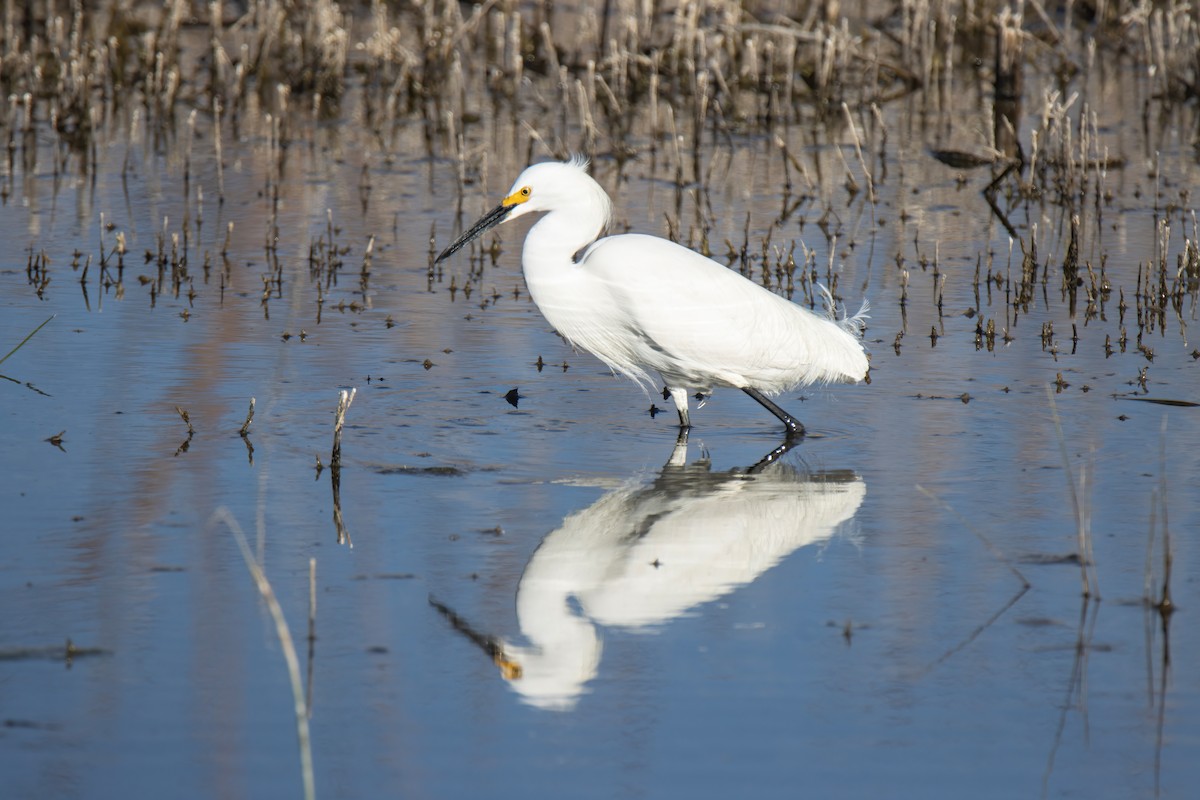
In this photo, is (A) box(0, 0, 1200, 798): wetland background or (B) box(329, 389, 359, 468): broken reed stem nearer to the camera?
(A) box(0, 0, 1200, 798): wetland background

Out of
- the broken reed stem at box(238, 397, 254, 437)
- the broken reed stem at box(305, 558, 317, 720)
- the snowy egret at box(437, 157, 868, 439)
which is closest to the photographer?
the broken reed stem at box(305, 558, 317, 720)

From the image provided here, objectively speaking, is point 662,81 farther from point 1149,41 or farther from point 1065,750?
point 1065,750

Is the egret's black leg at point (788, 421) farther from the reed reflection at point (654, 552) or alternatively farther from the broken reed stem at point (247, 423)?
the broken reed stem at point (247, 423)

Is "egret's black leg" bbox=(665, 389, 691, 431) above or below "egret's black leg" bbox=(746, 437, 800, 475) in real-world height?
above

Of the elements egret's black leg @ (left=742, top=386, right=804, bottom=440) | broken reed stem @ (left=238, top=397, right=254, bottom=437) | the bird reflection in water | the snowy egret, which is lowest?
the bird reflection in water

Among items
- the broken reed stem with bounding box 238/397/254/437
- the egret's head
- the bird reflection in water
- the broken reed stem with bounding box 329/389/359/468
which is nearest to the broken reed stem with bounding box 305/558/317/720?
the bird reflection in water

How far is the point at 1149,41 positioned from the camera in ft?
47.6

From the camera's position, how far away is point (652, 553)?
4945 mm

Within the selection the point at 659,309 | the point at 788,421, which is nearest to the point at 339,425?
the point at 659,309

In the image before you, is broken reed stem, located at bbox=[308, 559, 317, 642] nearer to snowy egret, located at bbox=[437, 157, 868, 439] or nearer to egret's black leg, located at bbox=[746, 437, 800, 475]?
egret's black leg, located at bbox=[746, 437, 800, 475]

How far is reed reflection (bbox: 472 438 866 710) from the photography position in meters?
4.16

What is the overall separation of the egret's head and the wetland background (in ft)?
2.70

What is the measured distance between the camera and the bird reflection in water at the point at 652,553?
13.7 ft

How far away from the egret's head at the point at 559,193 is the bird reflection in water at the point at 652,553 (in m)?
1.00
